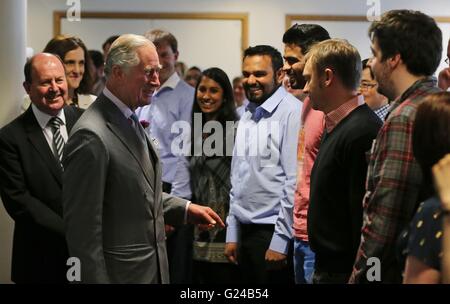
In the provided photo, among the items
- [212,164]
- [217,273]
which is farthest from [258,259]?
[212,164]

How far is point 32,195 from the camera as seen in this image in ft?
9.79

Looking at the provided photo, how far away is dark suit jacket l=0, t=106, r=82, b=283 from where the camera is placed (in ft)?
9.71

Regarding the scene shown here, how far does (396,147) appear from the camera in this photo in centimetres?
205

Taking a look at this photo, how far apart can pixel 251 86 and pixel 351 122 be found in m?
1.11

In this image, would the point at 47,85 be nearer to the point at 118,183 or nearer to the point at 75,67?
the point at 75,67

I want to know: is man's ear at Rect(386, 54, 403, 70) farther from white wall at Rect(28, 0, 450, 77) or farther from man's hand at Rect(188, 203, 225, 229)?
white wall at Rect(28, 0, 450, 77)

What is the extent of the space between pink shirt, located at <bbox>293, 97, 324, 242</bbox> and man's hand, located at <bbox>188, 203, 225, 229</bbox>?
0.41 meters

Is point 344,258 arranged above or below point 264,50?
below

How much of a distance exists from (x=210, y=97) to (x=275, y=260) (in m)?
1.03

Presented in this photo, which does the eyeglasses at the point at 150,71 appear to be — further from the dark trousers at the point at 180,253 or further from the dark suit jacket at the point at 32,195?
the dark trousers at the point at 180,253

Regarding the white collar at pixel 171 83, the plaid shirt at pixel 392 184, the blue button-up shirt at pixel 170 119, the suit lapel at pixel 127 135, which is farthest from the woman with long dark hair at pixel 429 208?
the white collar at pixel 171 83

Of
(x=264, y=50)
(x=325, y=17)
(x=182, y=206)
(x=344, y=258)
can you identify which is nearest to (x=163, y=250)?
(x=182, y=206)

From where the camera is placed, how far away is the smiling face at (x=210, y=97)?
3.86m

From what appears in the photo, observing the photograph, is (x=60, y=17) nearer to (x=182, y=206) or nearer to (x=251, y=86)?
(x=251, y=86)
